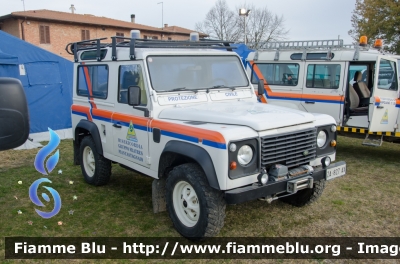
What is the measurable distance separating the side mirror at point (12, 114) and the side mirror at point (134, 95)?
210cm

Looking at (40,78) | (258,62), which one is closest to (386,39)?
(258,62)

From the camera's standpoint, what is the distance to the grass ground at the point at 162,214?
14.3ft

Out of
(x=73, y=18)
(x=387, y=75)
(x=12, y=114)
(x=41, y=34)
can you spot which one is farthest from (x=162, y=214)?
(x=73, y=18)

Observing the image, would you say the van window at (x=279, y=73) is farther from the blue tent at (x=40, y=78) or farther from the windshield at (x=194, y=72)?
the blue tent at (x=40, y=78)

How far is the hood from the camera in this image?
12.3 feet

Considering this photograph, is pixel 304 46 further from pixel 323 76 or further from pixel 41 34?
pixel 41 34

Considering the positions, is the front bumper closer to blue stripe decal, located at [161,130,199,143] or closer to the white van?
blue stripe decal, located at [161,130,199,143]

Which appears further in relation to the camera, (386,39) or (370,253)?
(386,39)

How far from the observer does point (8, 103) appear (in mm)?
2084

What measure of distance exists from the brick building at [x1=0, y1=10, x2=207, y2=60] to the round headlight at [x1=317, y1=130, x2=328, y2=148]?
2393 centimetres

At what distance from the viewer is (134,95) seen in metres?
4.27

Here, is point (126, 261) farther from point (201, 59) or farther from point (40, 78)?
point (40, 78)

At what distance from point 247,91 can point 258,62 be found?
434 centimetres

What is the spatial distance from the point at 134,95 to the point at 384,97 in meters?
5.46
